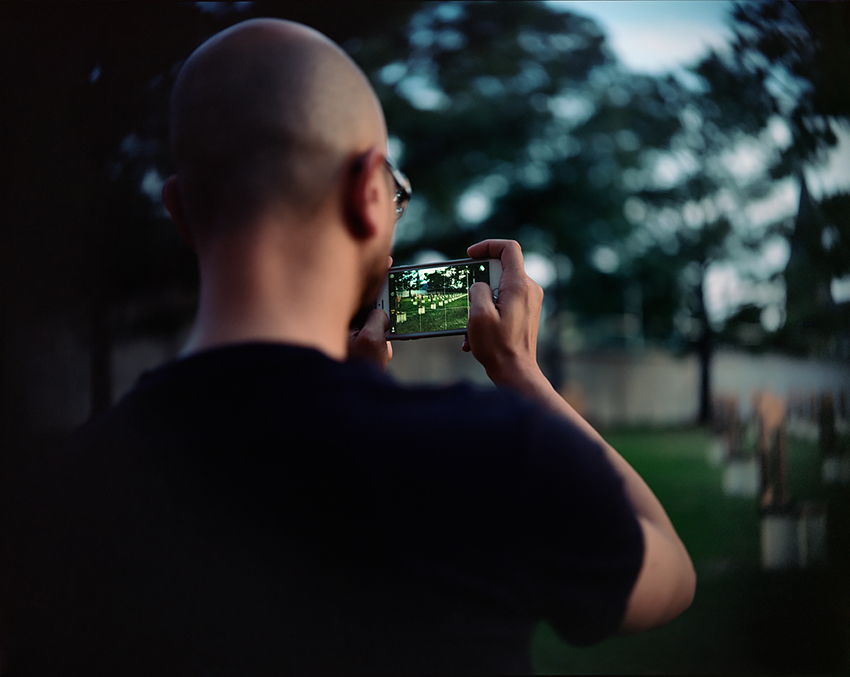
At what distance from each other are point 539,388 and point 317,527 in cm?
39

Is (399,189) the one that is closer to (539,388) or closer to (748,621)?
(539,388)

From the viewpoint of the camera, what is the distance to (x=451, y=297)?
120 cm

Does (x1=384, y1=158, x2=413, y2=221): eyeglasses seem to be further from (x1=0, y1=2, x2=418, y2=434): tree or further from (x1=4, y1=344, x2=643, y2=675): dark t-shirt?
(x1=0, y1=2, x2=418, y2=434): tree

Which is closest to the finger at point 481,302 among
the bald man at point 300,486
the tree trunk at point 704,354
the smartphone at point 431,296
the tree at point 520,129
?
the smartphone at point 431,296

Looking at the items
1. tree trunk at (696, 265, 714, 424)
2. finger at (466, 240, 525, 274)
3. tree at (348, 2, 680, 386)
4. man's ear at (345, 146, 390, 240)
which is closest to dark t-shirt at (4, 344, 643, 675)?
man's ear at (345, 146, 390, 240)

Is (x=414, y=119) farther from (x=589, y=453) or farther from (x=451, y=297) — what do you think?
(x=589, y=453)

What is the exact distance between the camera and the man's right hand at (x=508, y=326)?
0.94m

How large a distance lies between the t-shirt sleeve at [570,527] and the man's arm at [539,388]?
1.4 inches

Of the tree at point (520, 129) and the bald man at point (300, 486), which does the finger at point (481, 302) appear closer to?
the bald man at point (300, 486)

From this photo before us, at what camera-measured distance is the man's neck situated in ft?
2.33

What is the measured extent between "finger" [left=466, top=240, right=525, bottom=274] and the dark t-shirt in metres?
0.40

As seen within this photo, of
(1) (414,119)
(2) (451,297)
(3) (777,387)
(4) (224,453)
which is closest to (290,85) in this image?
(4) (224,453)

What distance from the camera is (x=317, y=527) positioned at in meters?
0.67

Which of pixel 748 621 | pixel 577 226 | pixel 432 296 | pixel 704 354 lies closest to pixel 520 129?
pixel 577 226
